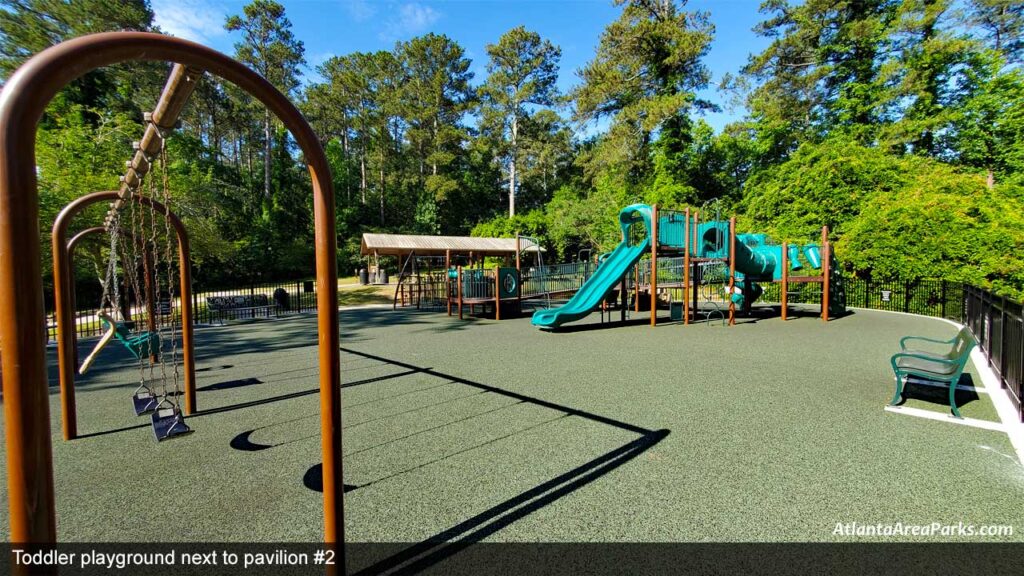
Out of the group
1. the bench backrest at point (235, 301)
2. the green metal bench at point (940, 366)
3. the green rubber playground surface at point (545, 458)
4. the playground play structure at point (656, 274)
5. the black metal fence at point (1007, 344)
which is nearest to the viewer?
the green rubber playground surface at point (545, 458)

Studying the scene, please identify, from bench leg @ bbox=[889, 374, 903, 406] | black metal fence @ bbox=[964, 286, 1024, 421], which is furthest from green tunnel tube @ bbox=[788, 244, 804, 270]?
bench leg @ bbox=[889, 374, 903, 406]

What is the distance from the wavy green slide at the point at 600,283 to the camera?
41.9 ft

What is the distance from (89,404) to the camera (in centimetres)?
612

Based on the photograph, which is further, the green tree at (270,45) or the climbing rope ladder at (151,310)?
the green tree at (270,45)

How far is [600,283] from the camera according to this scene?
13.9 meters

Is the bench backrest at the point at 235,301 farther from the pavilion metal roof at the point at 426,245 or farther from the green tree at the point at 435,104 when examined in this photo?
the green tree at the point at 435,104

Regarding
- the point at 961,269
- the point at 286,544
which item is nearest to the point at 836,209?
the point at 961,269

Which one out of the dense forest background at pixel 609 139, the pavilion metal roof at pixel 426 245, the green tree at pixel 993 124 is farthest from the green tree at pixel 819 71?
the pavilion metal roof at pixel 426 245

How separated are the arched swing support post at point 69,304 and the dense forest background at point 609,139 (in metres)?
13.5

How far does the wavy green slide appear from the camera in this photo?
12773 mm

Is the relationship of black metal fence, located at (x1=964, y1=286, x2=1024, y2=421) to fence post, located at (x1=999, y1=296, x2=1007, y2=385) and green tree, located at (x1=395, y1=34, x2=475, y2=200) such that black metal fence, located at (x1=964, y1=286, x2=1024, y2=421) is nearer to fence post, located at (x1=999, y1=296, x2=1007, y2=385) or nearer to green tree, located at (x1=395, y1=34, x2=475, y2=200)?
fence post, located at (x1=999, y1=296, x2=1007, y2=385)

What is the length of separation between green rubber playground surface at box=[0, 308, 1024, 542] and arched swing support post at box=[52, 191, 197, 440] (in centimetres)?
33

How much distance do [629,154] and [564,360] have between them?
92.4 ft
